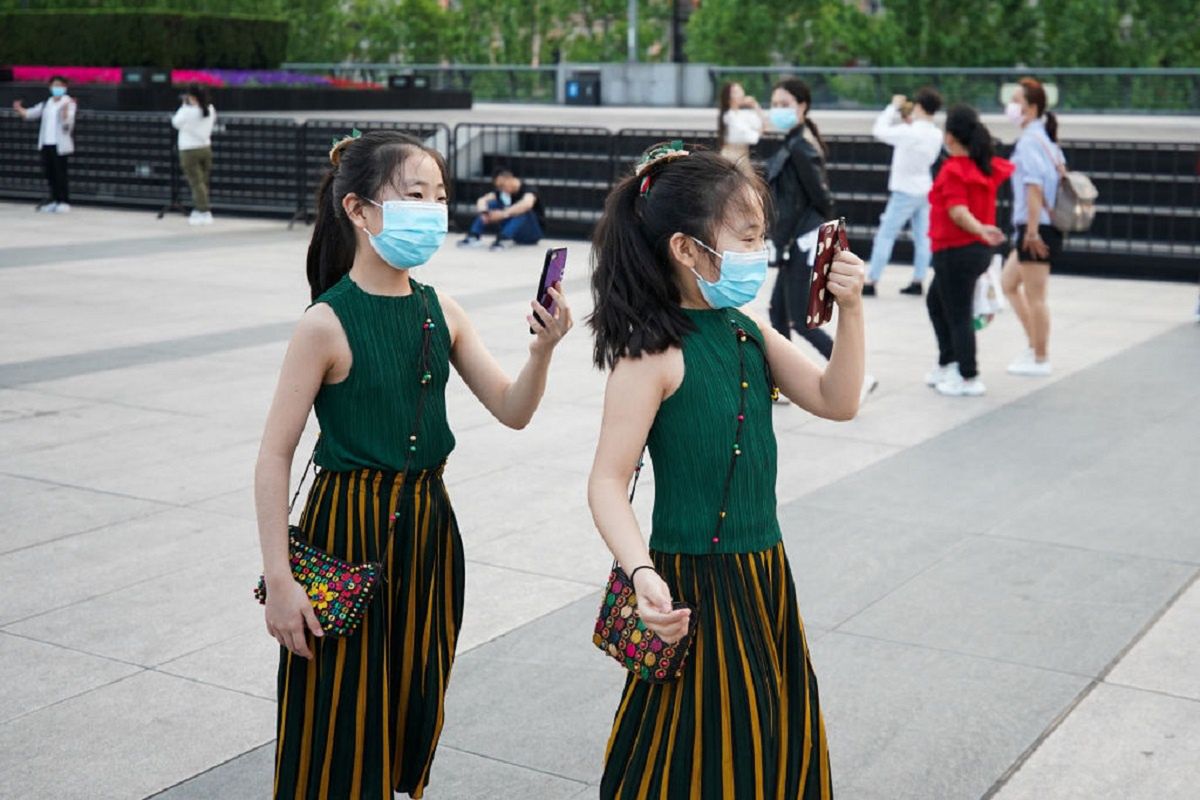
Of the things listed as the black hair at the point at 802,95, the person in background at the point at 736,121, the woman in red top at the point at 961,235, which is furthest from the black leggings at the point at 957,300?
the person in background at the point at 736,121

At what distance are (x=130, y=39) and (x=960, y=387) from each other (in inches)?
974

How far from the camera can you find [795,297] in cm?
928

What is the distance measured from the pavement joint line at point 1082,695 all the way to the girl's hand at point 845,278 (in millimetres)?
1835

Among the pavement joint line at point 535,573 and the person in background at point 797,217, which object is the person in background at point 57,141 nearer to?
the person in background at point 797,217

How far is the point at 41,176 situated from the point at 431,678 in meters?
21.3

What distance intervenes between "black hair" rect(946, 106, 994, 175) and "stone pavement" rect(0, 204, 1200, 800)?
1444mm

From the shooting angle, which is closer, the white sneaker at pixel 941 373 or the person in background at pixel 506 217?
the white sneaker at pixel 941 373

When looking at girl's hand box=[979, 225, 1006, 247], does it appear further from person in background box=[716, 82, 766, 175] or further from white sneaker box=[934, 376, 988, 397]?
person in background box=[716, 82, 766, 175]

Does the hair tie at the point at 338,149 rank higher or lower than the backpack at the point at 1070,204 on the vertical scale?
higher

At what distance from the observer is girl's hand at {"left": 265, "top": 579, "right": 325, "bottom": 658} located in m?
3.23

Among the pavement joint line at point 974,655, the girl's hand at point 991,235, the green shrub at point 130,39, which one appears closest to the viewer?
the pavement joint line at point 974,655

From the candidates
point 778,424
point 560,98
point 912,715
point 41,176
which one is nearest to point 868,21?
point 560,98

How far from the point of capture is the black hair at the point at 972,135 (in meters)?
9.11

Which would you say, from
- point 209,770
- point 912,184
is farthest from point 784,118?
point 209,770
